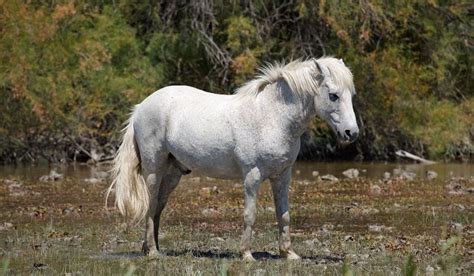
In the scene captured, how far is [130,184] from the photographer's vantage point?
11078 millimetres

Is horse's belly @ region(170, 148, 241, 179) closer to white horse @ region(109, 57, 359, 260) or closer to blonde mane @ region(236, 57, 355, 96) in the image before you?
white horse @ region(109, 57, 359, 260)

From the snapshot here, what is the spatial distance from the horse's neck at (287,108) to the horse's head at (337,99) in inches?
7.3

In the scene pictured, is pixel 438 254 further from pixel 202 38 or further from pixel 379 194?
pixel 202 38

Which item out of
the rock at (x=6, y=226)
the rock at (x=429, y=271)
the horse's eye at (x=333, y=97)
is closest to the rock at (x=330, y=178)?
the rock at (x=6, y=226)

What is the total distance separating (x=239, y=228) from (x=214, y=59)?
14112mm

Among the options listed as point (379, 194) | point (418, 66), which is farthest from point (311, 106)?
point (418, 66)

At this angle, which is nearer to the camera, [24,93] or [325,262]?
[325,262]

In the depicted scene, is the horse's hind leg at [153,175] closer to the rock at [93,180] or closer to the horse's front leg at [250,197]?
the horse's front leg at [250,197]

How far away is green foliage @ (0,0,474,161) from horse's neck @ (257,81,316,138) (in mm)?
14599

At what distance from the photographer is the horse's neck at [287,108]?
1020cm

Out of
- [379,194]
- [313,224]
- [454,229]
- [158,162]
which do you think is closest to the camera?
[158,162]

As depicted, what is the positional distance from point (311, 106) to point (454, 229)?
300cm

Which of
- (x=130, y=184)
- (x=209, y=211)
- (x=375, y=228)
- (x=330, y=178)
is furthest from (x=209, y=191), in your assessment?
(x=130, y=184)

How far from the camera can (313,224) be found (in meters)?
13.2
